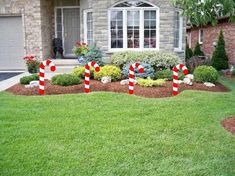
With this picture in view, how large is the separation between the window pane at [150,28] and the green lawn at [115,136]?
5711mm

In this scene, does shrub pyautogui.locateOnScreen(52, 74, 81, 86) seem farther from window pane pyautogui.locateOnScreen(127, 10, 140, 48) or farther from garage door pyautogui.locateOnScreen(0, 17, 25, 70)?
garage door pyautogui.locateOnScreen(0, 17, 25, 70)

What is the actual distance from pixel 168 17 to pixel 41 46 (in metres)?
5.94

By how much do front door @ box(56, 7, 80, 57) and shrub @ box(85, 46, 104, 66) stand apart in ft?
11.1

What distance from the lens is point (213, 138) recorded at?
5.85 meters

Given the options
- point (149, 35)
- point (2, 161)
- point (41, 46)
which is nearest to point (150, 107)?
point (2, 161)

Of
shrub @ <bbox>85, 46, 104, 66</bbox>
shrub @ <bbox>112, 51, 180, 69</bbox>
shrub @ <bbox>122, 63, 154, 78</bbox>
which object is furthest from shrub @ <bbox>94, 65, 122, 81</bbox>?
shrub @ <bbox>85, 46, 104, 66</bbox>

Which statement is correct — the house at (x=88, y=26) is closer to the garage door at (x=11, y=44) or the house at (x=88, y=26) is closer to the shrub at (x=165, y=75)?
the garage door at (x=11, y=44)

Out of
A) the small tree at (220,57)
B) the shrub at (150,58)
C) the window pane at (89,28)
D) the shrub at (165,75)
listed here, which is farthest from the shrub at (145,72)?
the small tree at (220,57)

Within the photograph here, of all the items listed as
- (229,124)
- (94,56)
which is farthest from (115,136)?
(94,56)

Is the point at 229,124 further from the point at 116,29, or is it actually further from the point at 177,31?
the point at 177,31

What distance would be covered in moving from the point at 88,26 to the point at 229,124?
990 centimetres

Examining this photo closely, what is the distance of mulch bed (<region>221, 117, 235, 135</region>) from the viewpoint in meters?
6.39

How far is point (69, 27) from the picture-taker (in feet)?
54.5

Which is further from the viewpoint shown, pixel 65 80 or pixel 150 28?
pixel 150 28
